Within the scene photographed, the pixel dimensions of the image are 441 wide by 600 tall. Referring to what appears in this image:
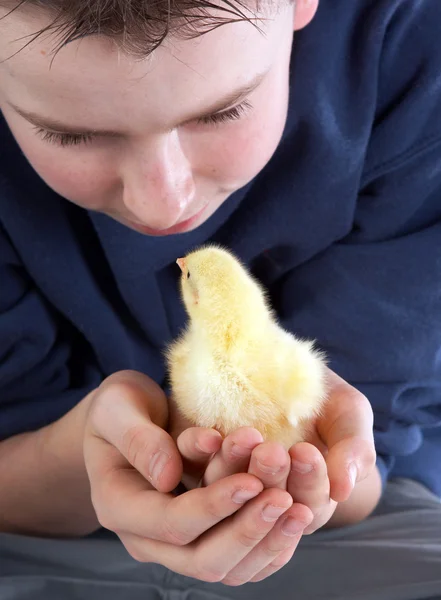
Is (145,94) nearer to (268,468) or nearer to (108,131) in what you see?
(108,131)

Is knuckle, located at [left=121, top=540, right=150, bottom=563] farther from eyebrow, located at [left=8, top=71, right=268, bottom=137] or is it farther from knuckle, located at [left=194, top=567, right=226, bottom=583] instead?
eyebrow, located at [left=8, top=71, right=268, bottom=137]

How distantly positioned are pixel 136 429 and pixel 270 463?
0.17 m

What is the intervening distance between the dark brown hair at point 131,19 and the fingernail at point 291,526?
1.25 ft

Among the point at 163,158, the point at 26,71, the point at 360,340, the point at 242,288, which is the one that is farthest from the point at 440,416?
the point at 26,71

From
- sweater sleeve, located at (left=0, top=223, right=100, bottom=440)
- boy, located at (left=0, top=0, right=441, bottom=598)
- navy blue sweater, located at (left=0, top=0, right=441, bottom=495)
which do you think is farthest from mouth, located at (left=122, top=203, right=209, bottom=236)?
sweater sleeve, located at (left=0, top=223, right=100, bottom=440)

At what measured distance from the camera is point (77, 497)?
3.12 ft

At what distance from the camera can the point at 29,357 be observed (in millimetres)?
938

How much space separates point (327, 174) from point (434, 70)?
0.64 ft

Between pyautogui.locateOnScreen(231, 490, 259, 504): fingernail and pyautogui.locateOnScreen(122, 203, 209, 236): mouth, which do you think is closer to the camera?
pyautogui.locateOnScreen(231, 490, 259, 504): fingernail

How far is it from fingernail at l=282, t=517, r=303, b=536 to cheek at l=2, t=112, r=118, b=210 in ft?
1.22

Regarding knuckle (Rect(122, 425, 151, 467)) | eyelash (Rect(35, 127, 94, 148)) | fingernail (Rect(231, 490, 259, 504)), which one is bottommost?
knuckle (Rect(122, 425, 151, 467))

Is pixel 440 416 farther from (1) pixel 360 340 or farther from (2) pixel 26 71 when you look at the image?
(2) pixel 26 71

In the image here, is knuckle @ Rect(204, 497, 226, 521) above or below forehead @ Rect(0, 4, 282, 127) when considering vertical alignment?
below

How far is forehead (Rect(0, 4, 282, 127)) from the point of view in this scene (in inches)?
21.0
